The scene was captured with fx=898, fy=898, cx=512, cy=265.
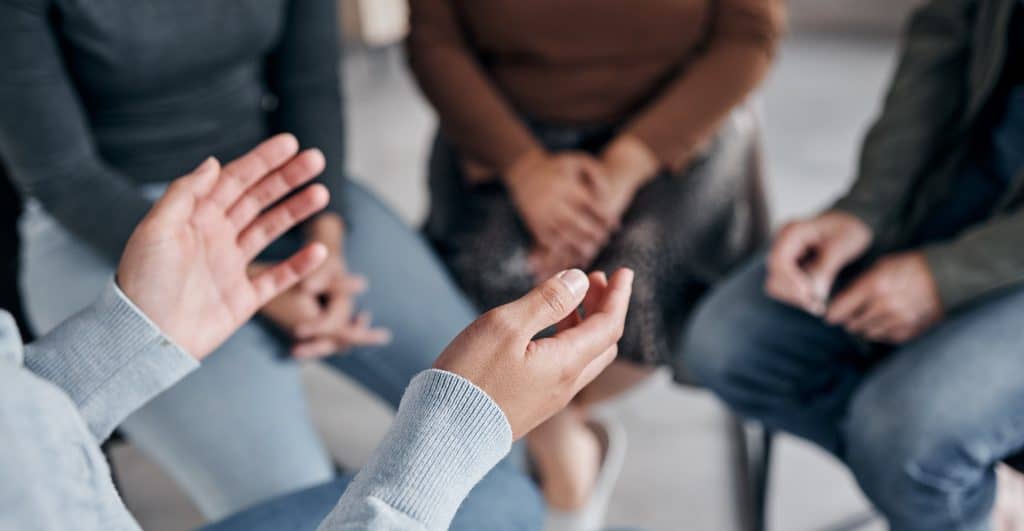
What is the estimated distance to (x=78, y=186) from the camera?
0.84 metres

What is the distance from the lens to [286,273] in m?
0.72

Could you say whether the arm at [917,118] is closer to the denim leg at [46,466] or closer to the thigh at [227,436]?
the thigh at [227,436]

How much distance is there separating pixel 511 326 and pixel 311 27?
0.62m

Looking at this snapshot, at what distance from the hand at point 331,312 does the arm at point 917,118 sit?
19.8 inches

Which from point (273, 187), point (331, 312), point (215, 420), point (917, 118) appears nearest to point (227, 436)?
point (215, 420)

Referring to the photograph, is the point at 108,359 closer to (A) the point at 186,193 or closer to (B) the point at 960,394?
(A) the point at 186,193

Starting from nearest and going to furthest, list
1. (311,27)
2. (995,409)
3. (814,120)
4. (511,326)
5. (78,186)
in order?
1. (511,326)
2. (995,409)
3. (78,186)
4. (311,27)
5. (814,120)

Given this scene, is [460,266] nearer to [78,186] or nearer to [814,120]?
[78,186]

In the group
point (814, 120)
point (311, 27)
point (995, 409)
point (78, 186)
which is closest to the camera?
point (995, 409)

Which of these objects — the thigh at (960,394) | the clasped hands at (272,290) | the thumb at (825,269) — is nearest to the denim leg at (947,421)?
the thigh at (960,394)

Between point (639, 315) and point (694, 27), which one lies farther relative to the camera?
point (694, 27)

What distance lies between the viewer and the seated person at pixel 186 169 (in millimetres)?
811

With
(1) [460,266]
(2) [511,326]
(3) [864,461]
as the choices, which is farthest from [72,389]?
(3) [864,461]

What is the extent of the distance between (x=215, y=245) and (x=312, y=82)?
15.5 inches
